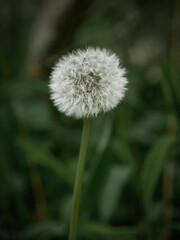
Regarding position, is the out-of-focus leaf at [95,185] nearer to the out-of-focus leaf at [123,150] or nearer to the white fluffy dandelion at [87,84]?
the out-of-focus leaf at [123,150]

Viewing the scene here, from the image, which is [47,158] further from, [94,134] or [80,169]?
[80,169]

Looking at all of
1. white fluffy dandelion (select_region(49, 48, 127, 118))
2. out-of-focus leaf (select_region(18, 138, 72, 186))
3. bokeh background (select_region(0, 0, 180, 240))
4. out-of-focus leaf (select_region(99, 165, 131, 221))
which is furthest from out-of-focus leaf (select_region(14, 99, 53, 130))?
white fluffy dandelion (select_region(49, 48, 127, 118))

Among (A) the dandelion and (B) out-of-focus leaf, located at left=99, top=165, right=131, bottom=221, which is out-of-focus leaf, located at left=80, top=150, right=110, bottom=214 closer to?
(B) out-of-focus leaf, located at left=99, top=165, right=131, bottom=221

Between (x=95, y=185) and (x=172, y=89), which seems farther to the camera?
(x=172, y=89)

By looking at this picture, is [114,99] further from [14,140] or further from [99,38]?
[99,38]

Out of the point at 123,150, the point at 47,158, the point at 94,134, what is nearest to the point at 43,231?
the point at 47,158

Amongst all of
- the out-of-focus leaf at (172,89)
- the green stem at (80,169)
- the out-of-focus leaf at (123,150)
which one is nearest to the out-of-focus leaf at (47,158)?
the out-of-focus leaf at (123,150)
